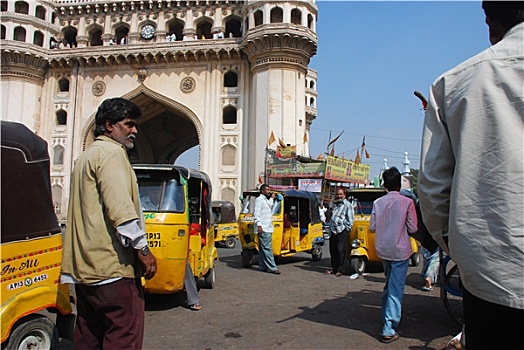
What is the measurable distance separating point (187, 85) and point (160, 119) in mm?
6207

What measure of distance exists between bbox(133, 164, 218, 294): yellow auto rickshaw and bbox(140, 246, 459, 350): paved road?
451mm

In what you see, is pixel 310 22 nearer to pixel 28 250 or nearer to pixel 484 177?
pixel 28 250

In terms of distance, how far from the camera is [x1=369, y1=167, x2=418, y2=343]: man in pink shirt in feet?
14.0

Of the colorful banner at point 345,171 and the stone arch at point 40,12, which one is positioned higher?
the stone arch at point 40,12

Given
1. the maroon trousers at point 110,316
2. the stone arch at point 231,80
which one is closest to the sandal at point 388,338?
the maroon trousers at point 110,316

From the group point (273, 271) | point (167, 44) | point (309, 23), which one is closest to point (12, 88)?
point (167, 44)

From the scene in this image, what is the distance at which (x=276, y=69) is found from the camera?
75.0ft

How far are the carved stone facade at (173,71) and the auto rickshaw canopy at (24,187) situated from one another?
19.2 m

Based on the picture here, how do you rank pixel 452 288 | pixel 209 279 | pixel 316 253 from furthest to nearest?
pixel 316 253
pixel 209 279
pixel 452 288

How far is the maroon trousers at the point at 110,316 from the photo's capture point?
244 centimetres

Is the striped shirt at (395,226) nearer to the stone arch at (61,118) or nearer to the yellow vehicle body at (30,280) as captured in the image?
the yellow vehicle body at (30,280)

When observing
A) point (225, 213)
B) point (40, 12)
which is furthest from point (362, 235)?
point (40, 12)

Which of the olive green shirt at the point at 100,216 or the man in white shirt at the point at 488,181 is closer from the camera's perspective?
the man in white shirt at the point at 488,181

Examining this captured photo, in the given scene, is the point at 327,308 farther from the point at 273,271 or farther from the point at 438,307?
the point at 273,271
